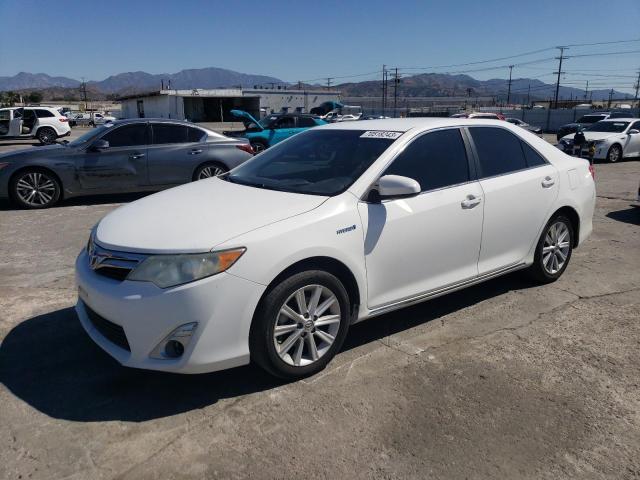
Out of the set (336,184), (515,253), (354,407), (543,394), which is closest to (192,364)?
(354,407)

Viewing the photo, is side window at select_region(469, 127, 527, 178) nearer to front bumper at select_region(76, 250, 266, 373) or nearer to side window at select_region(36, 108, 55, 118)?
front bumper at select_region(76, 250, 266, 373)

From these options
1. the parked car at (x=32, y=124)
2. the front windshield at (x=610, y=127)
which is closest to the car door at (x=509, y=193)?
the front windshield at (x=610, y=127)

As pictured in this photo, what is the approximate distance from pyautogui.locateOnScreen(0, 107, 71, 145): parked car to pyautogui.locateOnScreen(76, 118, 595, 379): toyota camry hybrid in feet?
73.6

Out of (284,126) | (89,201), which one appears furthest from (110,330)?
(284,126)

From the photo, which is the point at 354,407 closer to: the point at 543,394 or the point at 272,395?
the point at 272,395

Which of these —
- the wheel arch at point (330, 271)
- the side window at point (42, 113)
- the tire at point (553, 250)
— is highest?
the side window at point (42, 113)

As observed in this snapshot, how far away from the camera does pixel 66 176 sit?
8586mm

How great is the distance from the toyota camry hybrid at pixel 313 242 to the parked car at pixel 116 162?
5.08 meters

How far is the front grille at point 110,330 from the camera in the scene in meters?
3.00

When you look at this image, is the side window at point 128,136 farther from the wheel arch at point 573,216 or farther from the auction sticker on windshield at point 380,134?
the wheel arch at point 573,216

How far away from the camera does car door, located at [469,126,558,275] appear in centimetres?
423

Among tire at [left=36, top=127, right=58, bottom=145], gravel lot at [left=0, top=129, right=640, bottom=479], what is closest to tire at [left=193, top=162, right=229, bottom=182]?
gravel lot at [left=0, top=129, right=640, bottom=479]

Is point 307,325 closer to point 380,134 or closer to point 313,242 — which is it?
point 313,242

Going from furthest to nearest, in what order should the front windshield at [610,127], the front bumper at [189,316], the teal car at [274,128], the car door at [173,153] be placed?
the front windshield at [610,127], the teal car at [274,128], the car door at [173,153], the front bumper at [189,316]
